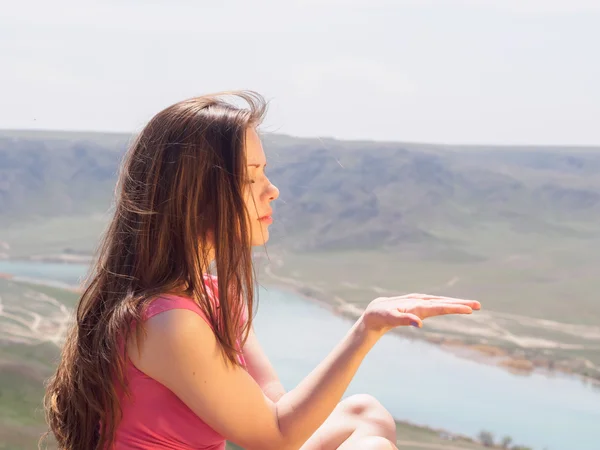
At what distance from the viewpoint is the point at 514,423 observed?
349 centimetres

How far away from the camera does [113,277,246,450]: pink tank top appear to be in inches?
37.2

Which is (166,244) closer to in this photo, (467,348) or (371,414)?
(371,414)

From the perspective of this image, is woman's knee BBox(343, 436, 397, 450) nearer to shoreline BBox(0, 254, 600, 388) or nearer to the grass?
shoreline BBox(0, 254, 600, 388)

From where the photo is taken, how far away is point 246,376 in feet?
3.14

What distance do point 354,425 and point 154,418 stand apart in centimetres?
35

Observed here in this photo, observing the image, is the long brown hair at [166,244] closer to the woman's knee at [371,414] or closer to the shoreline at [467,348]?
the woman's knee at [371,414]

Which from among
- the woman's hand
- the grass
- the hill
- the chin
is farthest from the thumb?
the hill

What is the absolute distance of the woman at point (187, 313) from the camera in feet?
3.03

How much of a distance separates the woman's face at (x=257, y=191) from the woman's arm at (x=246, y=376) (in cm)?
16

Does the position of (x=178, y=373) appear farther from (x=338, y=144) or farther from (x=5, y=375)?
(x=338, y=144)

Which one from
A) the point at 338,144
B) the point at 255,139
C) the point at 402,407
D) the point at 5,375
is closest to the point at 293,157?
the point at 338,144

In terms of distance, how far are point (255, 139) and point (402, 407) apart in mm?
2762

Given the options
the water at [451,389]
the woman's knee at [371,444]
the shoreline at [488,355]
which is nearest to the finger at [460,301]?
the woman's knee at [371,444]

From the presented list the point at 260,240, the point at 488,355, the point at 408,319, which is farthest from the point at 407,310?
the point at 488,355
